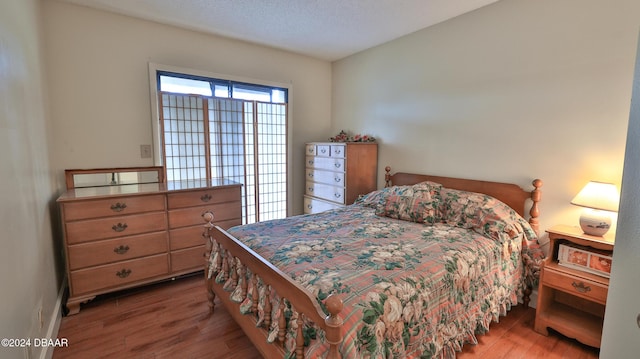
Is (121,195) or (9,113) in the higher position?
(9,113)

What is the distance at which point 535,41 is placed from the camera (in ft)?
7.54

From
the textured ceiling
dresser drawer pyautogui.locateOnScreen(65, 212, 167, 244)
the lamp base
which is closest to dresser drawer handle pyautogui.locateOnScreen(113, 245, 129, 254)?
dresser drawer pyautogui.locateOnScreen(65, 212, 167, 244)

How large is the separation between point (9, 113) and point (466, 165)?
329cm

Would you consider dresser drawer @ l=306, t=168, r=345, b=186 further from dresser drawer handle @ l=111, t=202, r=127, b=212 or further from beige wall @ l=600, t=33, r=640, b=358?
beige wall @ l=600, t=33, r=640, b=358

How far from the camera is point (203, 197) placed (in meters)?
2.81

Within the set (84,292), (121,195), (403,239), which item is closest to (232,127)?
(121,195)

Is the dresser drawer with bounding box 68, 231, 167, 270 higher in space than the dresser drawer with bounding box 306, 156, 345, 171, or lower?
lower

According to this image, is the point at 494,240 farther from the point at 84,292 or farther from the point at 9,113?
the point at 84,292

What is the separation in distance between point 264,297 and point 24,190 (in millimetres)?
1483

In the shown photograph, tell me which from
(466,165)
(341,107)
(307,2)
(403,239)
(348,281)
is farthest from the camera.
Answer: (341,107)

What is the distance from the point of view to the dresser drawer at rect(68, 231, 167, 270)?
2258mm

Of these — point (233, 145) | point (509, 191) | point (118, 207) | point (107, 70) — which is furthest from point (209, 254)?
point (509, 191)

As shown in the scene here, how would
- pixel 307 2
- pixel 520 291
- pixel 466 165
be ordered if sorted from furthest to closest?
pixel 466 165 → pixel 307 2 → pixel 520 291

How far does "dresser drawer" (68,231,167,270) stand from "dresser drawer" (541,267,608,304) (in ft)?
10.2
